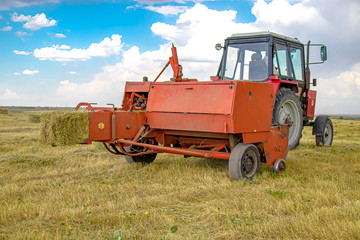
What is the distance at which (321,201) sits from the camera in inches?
191

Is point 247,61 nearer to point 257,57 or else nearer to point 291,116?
point 257,57

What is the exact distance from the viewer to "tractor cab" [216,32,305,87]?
27.7 feet

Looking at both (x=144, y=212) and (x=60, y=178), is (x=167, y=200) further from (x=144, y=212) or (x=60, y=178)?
(x=60, y=178)

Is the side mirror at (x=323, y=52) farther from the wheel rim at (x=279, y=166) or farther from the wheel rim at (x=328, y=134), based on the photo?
the wheel rim at (x=279, y=166)

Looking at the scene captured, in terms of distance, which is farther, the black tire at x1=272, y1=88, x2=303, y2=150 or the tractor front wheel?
the tractor front wheel

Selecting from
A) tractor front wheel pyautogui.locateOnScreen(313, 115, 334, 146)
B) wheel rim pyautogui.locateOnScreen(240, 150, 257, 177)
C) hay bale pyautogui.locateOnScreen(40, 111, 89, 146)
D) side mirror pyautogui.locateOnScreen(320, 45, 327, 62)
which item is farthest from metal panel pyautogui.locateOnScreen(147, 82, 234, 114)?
tractor front wheel pyautogui.locateOnScreen(313, 115, 334, 146)

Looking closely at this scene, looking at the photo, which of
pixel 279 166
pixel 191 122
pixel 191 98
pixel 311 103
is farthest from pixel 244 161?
pixel 311 103

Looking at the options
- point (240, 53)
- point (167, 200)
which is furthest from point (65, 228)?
point (240, 53)

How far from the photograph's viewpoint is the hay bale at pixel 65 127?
18.7ft

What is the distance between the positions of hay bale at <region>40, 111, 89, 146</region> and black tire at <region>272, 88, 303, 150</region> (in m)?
4.01

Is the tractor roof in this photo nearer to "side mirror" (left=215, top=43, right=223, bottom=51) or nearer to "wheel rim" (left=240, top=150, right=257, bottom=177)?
"side mirror" (left=215, top=43, right=223, bottom=51)

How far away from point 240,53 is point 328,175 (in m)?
3.62

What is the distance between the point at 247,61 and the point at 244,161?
10.7 feet

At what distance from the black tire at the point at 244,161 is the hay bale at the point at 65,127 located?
237 cm
